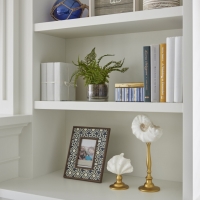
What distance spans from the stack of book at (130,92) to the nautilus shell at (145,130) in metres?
0.10

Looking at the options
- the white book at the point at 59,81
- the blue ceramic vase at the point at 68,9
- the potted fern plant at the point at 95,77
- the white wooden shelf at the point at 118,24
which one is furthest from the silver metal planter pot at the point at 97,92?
the blue ceramic vase at the point at 68,9

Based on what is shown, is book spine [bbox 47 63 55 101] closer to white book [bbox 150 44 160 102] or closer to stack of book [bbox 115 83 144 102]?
stack of book [bbox 115 83 144 102]

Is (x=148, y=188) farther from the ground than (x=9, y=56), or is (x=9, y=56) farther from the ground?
(x=9, y=56)

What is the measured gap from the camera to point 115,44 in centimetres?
183

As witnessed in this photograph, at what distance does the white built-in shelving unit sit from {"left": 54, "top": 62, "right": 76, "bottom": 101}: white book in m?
0.08

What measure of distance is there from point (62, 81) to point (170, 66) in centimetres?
56

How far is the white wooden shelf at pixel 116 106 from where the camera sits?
1.38 metres

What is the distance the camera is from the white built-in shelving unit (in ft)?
4.90

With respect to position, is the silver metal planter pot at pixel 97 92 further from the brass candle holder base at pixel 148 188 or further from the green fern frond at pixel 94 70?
the brass candle holder base at pixel 148 188

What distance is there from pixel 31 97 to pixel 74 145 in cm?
31

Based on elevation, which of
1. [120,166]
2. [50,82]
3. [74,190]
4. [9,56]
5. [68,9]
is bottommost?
[74,190]

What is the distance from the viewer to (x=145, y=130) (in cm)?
153

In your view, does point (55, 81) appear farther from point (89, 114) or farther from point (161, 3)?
point (161, 3)
